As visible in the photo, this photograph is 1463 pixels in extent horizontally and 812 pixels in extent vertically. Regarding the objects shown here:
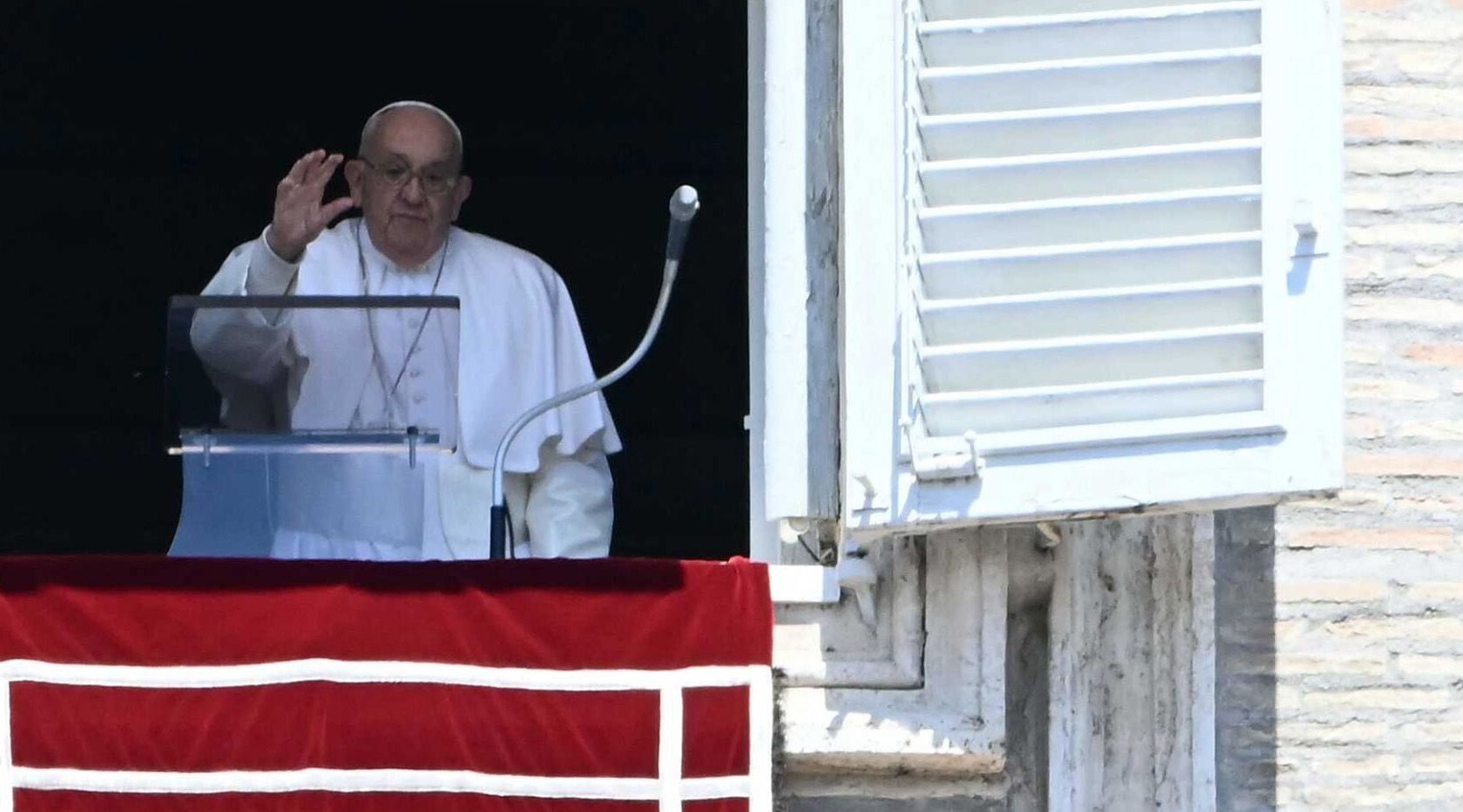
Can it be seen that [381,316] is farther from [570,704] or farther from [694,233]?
[694,233]

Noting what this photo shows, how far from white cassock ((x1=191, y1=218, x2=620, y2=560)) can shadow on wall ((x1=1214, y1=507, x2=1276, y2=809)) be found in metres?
1.08

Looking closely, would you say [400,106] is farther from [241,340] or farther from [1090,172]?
[1090,172]

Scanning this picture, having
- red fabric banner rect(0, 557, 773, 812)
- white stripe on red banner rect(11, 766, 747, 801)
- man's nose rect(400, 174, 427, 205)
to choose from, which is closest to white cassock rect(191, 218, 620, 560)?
man's nose rect(400, 174, 427, 205)

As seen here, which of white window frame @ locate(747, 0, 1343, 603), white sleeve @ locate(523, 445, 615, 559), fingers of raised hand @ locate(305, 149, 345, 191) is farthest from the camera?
white sleeve @ locate(523, 445, 615, 559)

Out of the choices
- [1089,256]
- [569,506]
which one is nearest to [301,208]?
[569,506]

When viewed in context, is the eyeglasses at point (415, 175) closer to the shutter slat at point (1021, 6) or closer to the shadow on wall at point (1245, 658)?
the shutter slat at point (1021, 6)

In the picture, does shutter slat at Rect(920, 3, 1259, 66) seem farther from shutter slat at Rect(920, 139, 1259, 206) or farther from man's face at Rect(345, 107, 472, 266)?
man's face at Rect(345, 107, 472, 266)

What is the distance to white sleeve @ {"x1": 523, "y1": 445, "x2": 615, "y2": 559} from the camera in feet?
19.6

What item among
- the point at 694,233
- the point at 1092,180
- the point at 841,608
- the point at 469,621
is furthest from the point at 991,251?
the point at 694,233

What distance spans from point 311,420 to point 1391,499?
1.67 meters

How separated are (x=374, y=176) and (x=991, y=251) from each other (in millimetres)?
1556

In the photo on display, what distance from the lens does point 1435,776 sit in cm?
546

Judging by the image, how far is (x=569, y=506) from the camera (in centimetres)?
604

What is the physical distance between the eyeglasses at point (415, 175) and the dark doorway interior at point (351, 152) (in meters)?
1.83
